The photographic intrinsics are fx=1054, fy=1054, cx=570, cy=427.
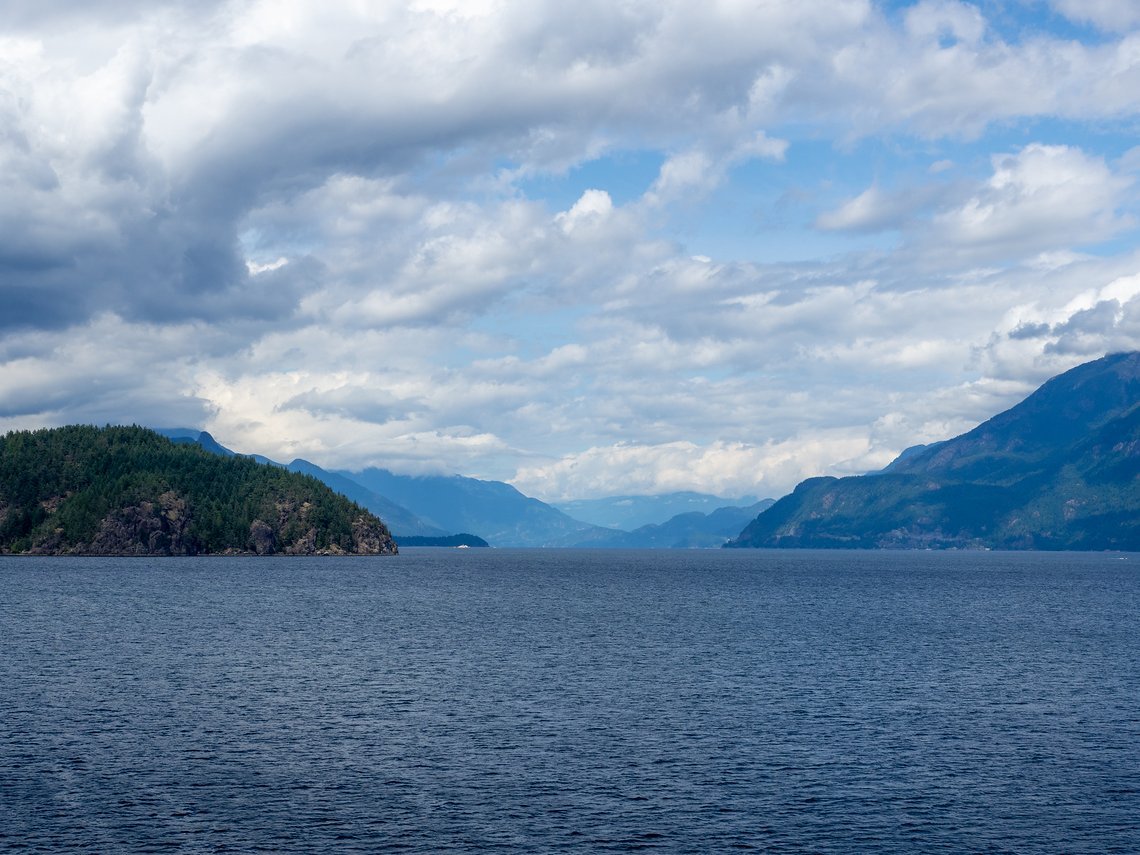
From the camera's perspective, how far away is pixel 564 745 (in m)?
72.5

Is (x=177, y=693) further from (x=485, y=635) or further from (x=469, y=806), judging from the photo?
(x=485, y=635)

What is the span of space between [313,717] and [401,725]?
7547 millimetres

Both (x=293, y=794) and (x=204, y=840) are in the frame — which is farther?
(x=293, y=794)

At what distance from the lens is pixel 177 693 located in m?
91.9

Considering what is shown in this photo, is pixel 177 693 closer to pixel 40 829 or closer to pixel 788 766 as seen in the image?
pixel 40 829

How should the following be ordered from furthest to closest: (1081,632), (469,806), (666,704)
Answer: (1081,632) < (666,704) < (469,806)

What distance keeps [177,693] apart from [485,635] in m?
58.8

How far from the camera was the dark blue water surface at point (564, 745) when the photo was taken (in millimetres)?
53562

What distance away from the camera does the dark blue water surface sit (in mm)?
53562

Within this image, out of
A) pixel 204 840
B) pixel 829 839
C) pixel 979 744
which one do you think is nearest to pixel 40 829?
pixel 204 840

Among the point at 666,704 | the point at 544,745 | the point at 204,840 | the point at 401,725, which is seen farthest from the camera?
the point at 666,704

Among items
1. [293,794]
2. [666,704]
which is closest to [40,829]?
[293,794]

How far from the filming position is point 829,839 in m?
52.6

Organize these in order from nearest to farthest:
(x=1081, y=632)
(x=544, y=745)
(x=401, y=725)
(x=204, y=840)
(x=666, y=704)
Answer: (x=204, y=840) < (x=544, y=745) < (x=401, y=725) < (x=666, y=704) < (x=1081, y=632)
